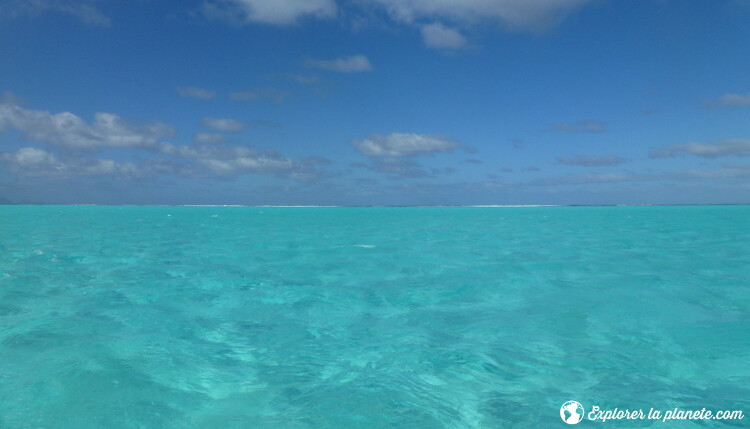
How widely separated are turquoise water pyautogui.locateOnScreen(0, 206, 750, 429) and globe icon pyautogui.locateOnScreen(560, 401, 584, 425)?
23cm

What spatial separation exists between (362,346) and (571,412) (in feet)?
16.0

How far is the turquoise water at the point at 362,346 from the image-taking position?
7.11m

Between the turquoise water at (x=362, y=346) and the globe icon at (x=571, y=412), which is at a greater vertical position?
the turquoise water at (x=362, y=346)

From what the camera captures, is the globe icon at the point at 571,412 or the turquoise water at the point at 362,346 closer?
the globe icon at the point at 571,412

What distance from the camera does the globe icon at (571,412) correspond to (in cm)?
693

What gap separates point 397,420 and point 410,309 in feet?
24.2

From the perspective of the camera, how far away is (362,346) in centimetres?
1028

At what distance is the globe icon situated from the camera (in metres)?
6.93

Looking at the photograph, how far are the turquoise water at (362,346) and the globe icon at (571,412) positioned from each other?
228 mm

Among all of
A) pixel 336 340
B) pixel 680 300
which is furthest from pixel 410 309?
pixel 680 300
